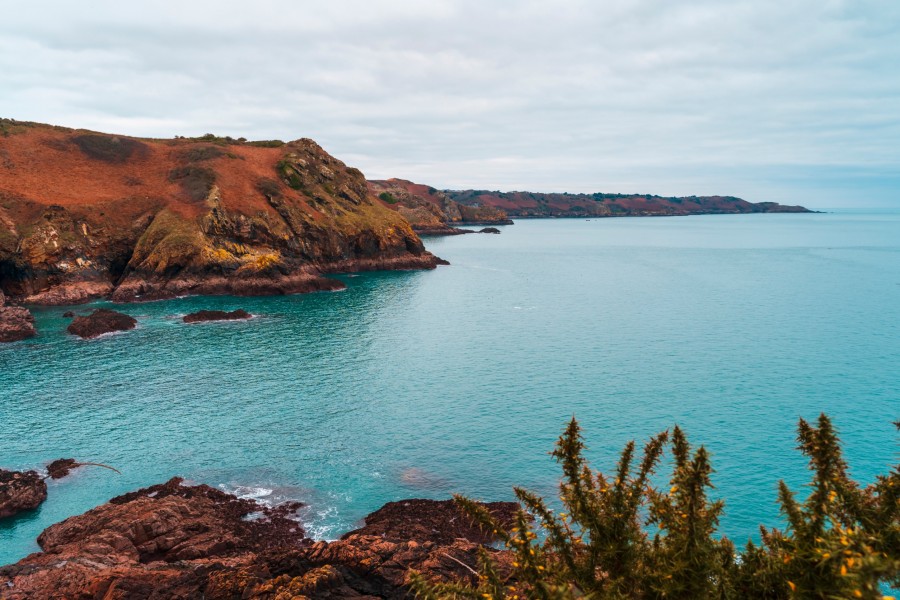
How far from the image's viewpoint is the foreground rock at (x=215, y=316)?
8481 cm

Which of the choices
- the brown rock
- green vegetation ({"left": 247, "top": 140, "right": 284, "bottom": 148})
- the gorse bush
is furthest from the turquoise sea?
green vegetation ({"left": 247, "top": 140, "right": 284, "bottom": 148})

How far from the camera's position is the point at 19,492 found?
36125 mm

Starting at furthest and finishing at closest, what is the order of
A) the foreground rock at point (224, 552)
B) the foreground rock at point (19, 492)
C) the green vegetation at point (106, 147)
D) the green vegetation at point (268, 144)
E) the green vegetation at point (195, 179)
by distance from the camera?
the green vegetation at point (268, 144) → the green vegetation at point (106, 147) → the green vegetation at point (195, 179) → the foreground rock at point (19, 492) → the foreground rock at point (224, 552)

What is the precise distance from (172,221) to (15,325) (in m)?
41.9

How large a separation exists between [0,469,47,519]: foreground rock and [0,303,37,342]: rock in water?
44.1m

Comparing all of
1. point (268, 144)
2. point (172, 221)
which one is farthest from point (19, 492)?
point (268, 144)

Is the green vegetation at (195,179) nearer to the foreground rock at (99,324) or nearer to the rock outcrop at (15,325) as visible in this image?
the foreground rock at (99,324)

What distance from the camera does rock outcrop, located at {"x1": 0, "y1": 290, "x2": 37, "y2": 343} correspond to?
240 feet

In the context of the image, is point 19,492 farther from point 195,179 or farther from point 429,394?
point 195,179

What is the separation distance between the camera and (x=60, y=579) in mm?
24078

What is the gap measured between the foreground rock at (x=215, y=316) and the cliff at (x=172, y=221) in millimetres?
18734

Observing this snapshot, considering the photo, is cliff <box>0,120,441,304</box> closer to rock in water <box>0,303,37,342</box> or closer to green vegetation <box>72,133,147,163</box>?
green vegetation <box>72,133,147,163</box>

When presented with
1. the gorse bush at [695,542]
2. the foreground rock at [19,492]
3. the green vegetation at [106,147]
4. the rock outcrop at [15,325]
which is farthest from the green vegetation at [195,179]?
the gorse bush at [695,542]

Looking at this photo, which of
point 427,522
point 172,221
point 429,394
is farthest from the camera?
point 172,221
